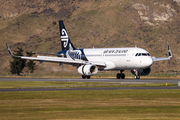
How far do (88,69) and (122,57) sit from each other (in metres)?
5.91

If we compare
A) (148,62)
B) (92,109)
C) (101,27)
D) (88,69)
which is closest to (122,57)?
(148,62)

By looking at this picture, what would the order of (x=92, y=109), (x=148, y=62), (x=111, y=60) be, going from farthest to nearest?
(x=111, y=60) → (x=148, y=62) → (x=92, y=109)

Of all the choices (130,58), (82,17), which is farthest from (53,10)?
(130,58)

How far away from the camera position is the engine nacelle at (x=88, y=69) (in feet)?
212

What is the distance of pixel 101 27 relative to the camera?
496ft

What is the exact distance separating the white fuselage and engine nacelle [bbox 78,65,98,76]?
2517 millimetres

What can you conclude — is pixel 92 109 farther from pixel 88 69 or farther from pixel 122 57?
pixel 122 57

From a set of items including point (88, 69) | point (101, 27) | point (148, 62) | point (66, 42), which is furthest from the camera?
point (101, 27)

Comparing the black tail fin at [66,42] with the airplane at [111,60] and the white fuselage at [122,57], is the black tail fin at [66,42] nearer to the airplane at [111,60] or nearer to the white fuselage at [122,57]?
the airplane at [111,60]

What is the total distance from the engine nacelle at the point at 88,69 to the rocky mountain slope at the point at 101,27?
2450 inches

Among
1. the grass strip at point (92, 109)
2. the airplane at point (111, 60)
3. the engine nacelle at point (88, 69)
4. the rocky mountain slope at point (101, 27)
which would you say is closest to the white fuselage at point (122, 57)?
the airplane at point (111, 60)

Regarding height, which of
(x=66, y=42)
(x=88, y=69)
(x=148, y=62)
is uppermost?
(x=66, y=42)

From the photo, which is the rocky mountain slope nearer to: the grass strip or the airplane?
the airplane

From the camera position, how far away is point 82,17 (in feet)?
528
